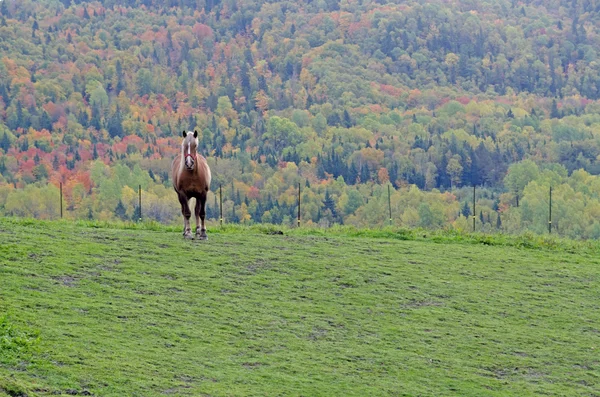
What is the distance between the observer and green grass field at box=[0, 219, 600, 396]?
12703mm

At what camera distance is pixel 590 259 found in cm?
2336

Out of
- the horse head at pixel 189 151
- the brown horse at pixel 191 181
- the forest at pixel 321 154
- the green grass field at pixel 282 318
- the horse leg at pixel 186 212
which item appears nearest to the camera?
the green grass field at pixel 282 318

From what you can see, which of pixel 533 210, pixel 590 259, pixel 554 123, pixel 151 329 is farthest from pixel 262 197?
pixel 151 329

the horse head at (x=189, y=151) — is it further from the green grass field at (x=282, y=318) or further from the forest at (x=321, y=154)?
the forest at (x=321, y=154)

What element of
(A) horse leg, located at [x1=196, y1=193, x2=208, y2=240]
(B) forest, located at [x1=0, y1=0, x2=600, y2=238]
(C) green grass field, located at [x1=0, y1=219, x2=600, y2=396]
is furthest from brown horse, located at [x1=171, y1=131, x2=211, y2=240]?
(B) forest, located at [x1=0, y1=0, x2=600, y2=238]

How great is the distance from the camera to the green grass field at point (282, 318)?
1270 cm

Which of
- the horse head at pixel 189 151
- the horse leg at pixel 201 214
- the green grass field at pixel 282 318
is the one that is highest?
the horse head at pixel 189 151

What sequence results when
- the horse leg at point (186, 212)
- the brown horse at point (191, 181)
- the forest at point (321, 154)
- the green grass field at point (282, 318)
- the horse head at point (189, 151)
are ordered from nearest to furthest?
the green grass field at point (282, 318) → the horse head at point (189, 151) → the brown horse at point (191, 181) → the horse leg at point (186, 212) → the forest at point (321, 154)

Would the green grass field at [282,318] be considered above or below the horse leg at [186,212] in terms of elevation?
below

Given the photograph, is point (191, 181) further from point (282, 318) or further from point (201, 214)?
point (282, 318)

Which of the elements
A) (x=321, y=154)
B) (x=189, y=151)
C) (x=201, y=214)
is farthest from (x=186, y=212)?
(x=321, y=154)

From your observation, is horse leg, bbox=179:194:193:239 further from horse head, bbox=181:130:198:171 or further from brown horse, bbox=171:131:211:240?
horse head, bbox=181:130:198:171

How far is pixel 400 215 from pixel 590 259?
71.5 metres

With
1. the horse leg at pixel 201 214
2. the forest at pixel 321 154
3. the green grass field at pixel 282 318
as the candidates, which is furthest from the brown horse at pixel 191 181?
the forest at pixel 321 154
